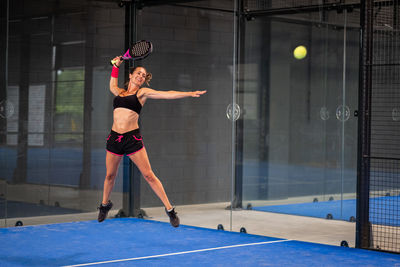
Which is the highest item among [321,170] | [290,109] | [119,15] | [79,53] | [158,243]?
[119,15]

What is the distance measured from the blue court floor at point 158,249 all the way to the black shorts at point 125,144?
0.94 m

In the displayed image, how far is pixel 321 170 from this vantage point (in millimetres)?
7594

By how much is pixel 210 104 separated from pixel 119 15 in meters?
1.58

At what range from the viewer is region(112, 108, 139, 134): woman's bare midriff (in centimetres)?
612

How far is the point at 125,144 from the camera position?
6.07 meters

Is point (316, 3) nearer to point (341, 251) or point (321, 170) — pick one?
point (321, 170)

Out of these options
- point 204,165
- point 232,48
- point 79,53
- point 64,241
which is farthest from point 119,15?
point 64,241

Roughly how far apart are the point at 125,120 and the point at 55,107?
2.16 metres

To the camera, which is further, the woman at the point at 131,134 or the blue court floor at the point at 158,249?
the woman at the point at 131,134

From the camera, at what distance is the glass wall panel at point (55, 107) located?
7.64 metres

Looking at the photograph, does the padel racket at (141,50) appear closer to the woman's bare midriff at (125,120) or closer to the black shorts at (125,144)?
the woman's bare midriff at (125,120)

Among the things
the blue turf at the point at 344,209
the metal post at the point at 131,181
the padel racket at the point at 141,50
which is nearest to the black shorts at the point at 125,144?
the padel racket at the point at 141,50

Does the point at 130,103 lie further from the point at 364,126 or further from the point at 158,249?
the point at 364,126

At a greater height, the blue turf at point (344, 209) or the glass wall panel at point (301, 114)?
the glass wall panel at point (301, 114)
